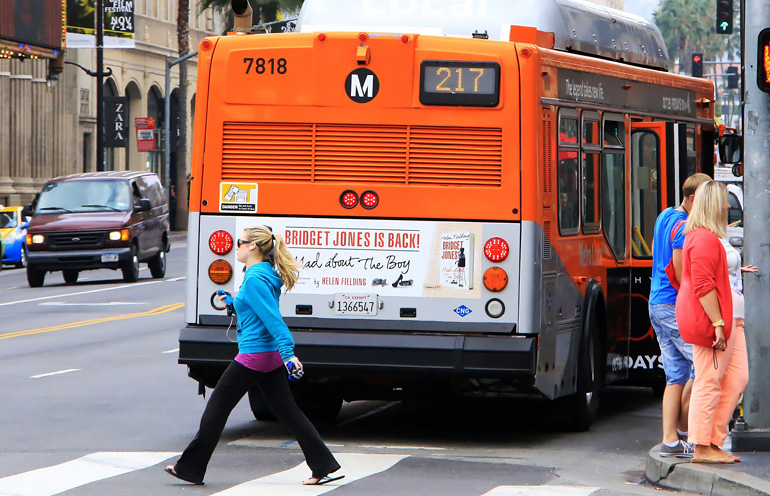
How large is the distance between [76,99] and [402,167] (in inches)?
1880

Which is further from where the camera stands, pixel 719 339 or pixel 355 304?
pixel 355 304

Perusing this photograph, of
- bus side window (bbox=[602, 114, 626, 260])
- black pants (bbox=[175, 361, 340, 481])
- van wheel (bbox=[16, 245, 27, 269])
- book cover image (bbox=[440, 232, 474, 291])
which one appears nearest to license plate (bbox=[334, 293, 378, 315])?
book cover image (bbox=[440, 232, 474, 291])

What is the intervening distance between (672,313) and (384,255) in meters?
1.99

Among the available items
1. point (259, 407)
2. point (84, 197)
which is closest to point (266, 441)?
point (259, 407)

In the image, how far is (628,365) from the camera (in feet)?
41.6

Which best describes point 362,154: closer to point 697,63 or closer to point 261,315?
point 261,315

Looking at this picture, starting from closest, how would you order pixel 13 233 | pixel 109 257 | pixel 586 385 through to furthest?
pixel 586 385 → pixel 109 257 → pixel 13 233

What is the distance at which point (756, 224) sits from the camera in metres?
10.0

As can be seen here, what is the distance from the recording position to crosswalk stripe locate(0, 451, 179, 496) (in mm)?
8742

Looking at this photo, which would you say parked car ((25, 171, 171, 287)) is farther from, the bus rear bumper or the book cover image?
the book cover image

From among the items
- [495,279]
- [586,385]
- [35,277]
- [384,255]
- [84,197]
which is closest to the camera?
[495,279]

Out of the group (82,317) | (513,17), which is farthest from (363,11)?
(82,317)

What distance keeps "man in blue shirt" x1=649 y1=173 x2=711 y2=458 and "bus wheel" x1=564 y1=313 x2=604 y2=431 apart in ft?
4.13

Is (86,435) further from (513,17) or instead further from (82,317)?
(82,317)
